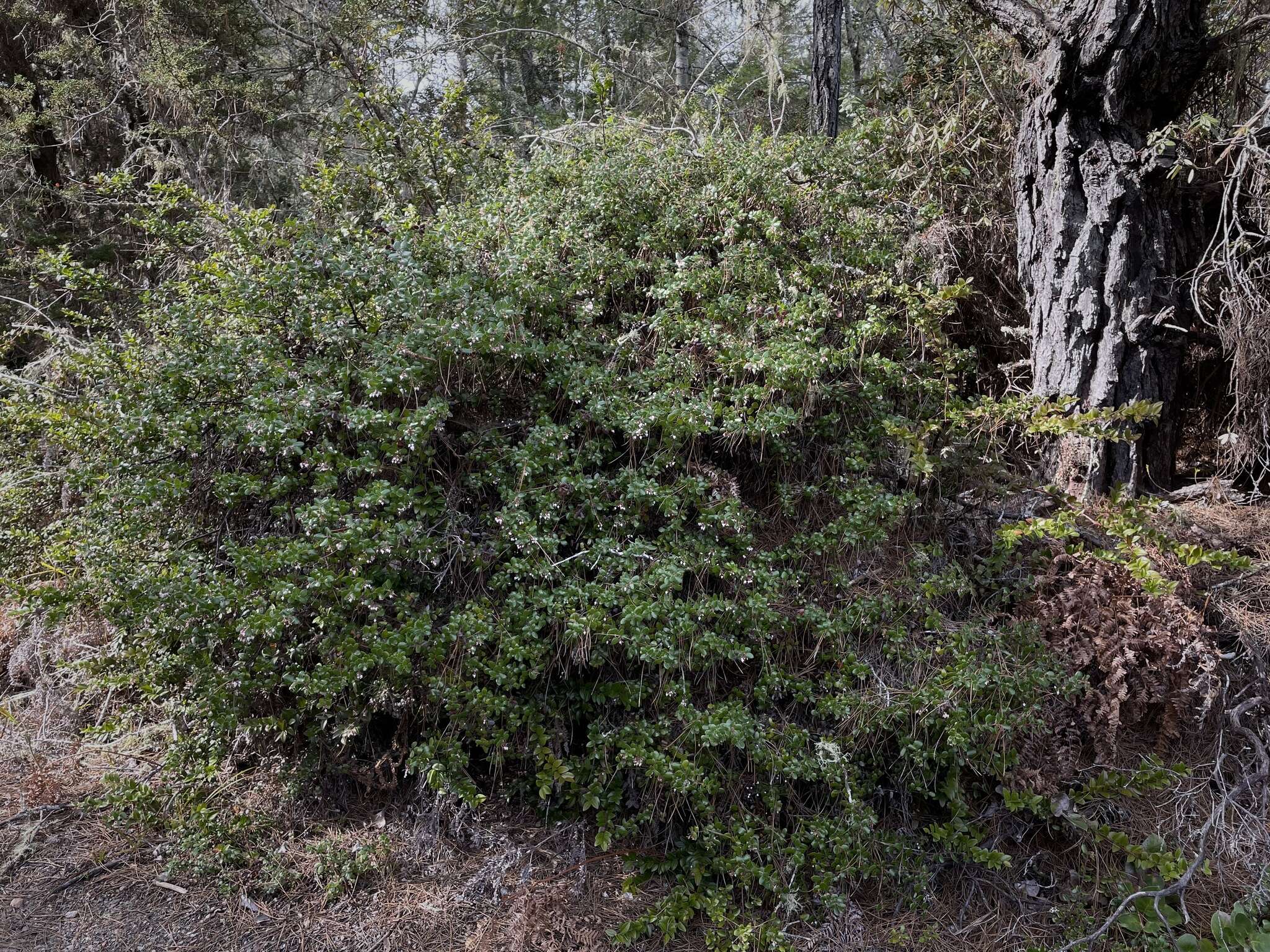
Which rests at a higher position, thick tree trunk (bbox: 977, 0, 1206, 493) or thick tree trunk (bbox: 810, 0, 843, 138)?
thick tree trunk (bbox: 810, 0, 843, 138)

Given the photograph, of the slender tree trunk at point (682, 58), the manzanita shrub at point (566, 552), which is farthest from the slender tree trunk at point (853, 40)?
the manzanita shrub at point (566, 552)

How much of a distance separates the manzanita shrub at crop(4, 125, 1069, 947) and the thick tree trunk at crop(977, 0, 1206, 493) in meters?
0.59

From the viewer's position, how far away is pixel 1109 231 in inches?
150

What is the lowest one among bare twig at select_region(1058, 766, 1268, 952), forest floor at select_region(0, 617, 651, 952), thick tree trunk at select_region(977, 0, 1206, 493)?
bare twig at select_region(1058, 766, 1268, 952)

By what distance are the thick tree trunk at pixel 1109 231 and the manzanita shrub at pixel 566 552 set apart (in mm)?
586

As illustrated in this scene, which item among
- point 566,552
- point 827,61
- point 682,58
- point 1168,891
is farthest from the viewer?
point 682,58

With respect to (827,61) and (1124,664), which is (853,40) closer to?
(827,61)

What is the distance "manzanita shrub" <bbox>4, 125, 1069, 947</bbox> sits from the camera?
2.88 meters

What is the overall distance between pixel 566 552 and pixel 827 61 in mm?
4592

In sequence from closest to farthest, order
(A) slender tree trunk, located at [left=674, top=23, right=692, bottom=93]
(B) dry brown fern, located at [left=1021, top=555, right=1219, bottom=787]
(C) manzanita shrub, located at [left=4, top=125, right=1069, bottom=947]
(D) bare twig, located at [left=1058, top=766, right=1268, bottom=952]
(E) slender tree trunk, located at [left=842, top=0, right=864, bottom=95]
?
1. (D) bare twig, located at [left=1058, top=766, right=1268, bottom=952]
2. (C) manzanita shrub, located at [left=4, top=125, right=1069, bottom=947]
3. (B) dry brown fern, located at [left=1021, top=555, right=1219, bottom=787]
4. (E) slender tree trunk, located at [left=842, top=0, right=864, bottom=95]
5. (A) slender tree trunk, located at [left=674, top=23, right=692, bottom=93]

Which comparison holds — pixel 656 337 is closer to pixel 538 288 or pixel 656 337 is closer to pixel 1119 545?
pixel 538 288

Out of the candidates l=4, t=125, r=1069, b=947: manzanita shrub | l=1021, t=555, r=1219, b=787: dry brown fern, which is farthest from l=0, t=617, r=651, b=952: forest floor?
l=1021, t=555, r=1219, b=787: dry brown fern

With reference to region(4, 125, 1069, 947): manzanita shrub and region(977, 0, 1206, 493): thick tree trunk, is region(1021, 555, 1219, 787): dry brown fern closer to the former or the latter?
region(4, 125, 1069, 947): manzanita shrub

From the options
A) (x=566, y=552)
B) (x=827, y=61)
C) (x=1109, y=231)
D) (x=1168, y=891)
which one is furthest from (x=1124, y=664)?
(x=827, y=61)
